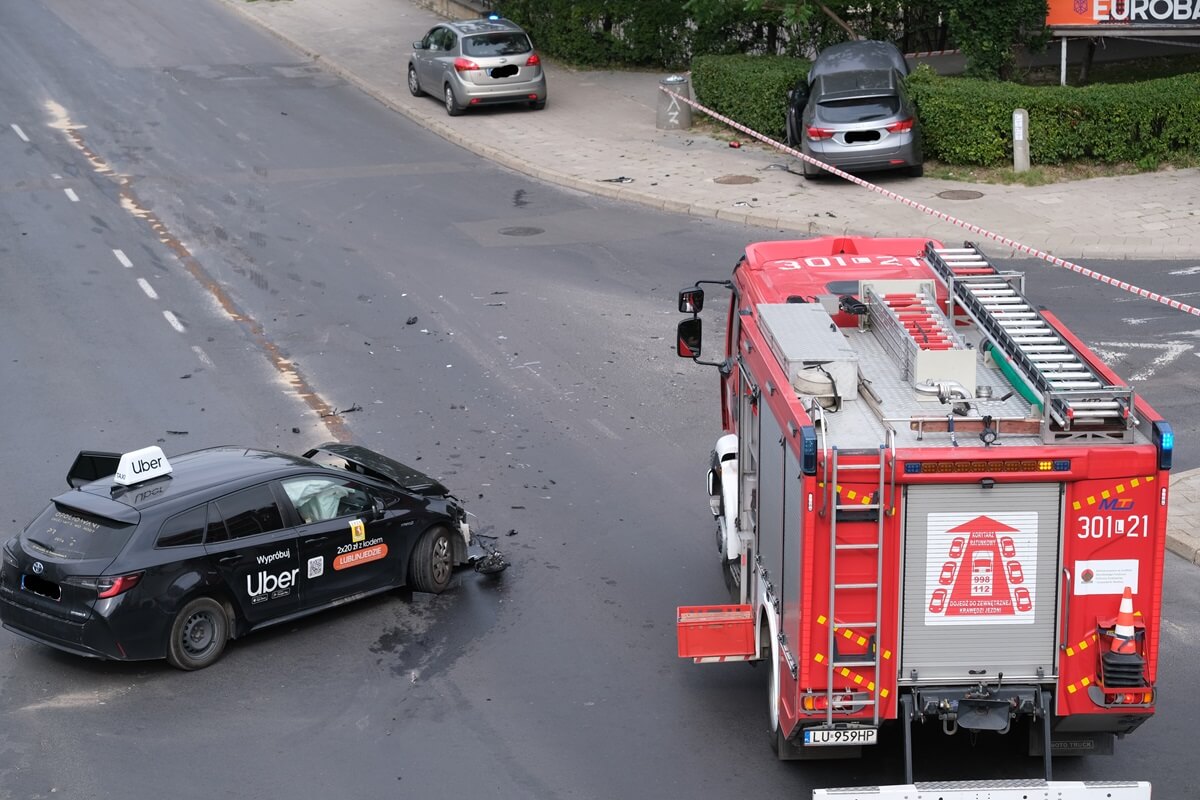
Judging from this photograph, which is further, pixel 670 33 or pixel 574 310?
pixel 670 33

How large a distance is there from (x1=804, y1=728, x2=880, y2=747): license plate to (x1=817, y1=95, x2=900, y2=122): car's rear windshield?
17.5 metres

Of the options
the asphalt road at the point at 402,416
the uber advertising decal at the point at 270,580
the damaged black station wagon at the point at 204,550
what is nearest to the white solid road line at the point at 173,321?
the asphalt road at the point at 402,416

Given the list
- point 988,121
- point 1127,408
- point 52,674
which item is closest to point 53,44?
point 988,121

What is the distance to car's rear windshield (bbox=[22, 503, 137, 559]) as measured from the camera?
10.7 metres

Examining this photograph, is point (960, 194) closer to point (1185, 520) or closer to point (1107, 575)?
point (1185, 520)

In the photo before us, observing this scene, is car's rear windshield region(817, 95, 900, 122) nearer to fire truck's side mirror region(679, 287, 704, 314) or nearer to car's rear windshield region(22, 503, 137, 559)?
fire truck's side mirror region(679, 287, 704, 314)

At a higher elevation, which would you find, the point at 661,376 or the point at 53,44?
the point at 53,44

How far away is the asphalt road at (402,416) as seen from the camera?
9844mm

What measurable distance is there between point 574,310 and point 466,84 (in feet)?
41.6

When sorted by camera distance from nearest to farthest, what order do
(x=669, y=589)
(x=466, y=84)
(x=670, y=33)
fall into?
(x=669, y=589) < (x=466, y=84) < (x=670, y=33)

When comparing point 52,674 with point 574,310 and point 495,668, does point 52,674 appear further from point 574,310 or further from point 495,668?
point 574,310

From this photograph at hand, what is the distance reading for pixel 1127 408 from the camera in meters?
8.04

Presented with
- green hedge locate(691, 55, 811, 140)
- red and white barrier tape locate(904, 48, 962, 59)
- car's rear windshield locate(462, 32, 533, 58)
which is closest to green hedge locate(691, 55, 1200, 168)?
green hedge locate(691, 55, 811, 140)

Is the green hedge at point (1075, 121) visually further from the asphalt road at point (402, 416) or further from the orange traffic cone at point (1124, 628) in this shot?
the orange traffic cone at point (1124, 628)
